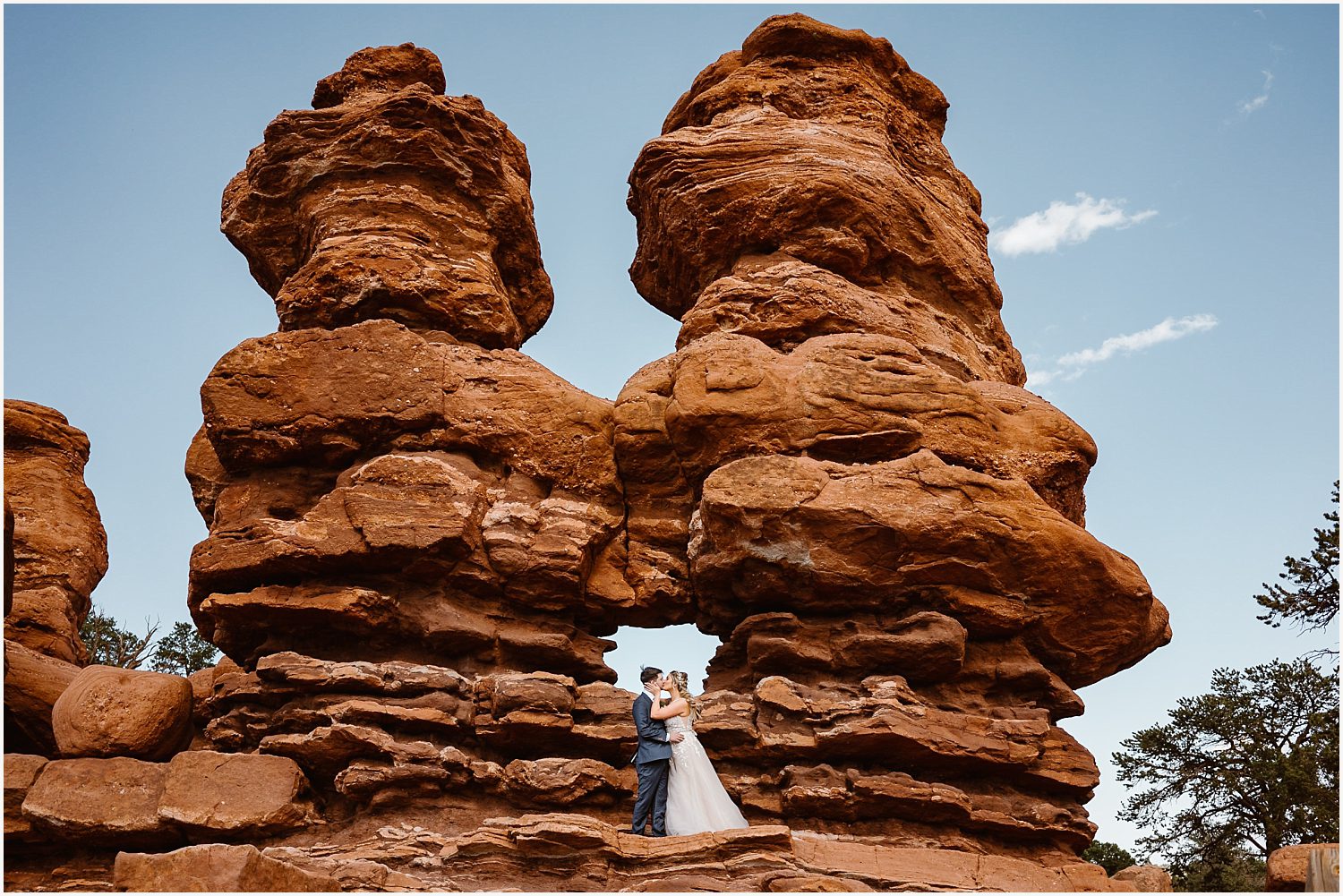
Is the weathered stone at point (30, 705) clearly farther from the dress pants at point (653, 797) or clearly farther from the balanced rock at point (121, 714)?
the dress pants at point (653, 797)

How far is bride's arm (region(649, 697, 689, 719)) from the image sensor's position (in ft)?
48.7

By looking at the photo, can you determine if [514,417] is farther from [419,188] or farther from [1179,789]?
[1179,789]

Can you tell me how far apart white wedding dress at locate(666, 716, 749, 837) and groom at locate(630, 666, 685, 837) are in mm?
92

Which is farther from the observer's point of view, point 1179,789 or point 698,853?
point 1179,789

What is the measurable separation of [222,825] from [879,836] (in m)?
7.59

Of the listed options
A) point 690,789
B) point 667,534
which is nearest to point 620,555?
point 667,534

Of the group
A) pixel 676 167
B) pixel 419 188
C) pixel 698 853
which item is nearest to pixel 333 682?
pixel 698 853

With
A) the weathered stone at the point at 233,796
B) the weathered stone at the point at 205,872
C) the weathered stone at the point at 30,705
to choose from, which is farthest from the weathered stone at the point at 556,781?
the weathered stone at the point at 30,705

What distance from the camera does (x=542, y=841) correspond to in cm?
1338

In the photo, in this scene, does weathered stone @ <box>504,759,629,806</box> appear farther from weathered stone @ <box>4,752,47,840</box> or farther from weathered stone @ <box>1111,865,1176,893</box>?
weathered stone @ <box>1111,865,1176,893</box>

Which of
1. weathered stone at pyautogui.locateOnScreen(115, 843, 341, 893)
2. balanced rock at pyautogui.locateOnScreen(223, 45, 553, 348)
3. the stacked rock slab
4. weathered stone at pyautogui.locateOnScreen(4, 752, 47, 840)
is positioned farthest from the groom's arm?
balanced rock at pyautogui.locateOnScreen(223, 45, 553, 348)

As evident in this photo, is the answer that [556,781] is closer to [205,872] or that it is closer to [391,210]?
[205,872]

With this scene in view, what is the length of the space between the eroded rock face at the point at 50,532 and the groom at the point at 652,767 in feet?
36.1

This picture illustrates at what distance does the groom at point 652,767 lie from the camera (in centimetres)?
1458
